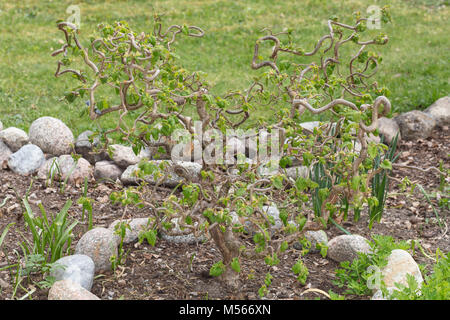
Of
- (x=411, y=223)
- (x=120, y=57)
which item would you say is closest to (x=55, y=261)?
(x=120, y=57)

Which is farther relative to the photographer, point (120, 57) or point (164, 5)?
point (164, 5)

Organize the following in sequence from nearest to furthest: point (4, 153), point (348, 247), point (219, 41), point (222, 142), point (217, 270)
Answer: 1. point (217, 270)
2. point (222, 142)
3. point (348, 247)
4. point (4, 153)
5. point (219, 41)

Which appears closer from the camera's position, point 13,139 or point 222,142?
point 222,142

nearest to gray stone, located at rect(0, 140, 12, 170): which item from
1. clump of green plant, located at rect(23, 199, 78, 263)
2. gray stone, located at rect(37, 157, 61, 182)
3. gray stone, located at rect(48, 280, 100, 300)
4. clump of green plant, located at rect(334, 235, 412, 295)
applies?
gray stone, located at rect(37, 157, 61, 182)

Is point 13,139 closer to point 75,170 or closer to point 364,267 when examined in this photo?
point 75,170

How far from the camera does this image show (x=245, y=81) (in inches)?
295

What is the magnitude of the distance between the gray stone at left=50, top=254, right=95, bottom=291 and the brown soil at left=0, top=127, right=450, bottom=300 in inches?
5.2

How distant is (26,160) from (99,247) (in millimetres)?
1850

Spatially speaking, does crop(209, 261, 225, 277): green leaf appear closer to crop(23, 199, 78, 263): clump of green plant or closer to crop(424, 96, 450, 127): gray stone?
crop(23, 199, 78, 263): clump of green plant

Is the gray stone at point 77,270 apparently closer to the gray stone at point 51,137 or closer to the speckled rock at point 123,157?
the speckled rock at point 123,157

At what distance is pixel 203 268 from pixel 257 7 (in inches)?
309

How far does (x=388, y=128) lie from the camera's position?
5945mm

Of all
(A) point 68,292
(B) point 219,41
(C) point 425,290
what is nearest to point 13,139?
(A) point 68,292

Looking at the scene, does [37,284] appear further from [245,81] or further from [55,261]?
[245,81]
